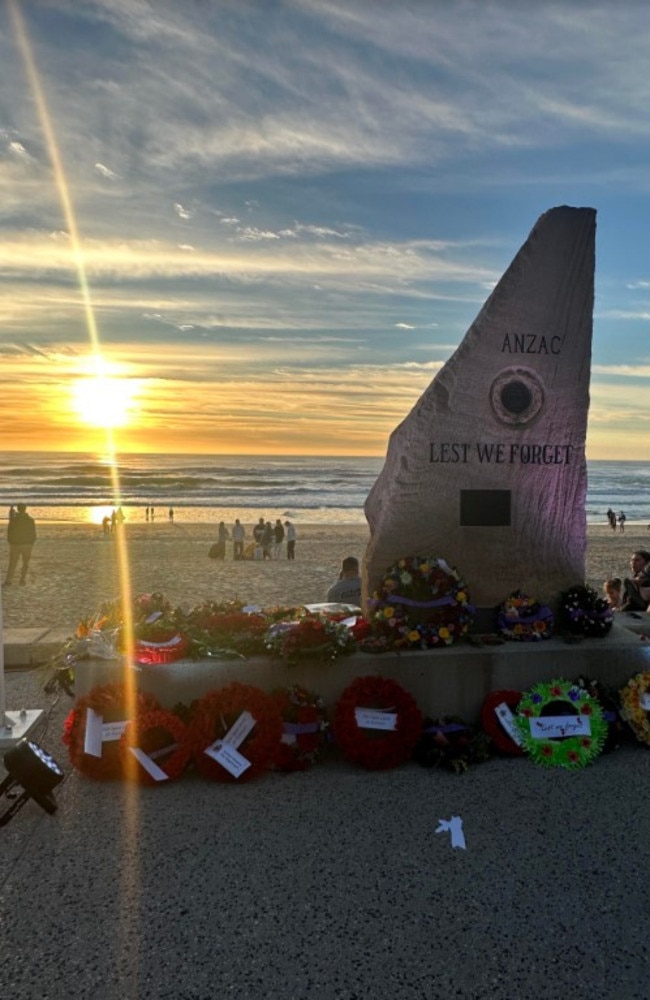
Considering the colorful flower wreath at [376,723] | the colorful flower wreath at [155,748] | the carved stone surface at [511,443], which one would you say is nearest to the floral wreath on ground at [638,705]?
the carved stone surface at [511,443]

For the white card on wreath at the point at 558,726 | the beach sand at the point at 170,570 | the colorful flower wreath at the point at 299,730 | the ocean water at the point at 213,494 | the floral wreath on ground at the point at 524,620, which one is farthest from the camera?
the ocean water at the point at 213,494

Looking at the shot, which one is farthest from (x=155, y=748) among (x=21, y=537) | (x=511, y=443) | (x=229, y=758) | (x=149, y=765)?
(x=21, y=537)

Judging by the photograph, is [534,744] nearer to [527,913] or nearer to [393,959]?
[527,913]

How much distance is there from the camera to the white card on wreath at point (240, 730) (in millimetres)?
5988

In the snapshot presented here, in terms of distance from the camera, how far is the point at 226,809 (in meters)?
5.50

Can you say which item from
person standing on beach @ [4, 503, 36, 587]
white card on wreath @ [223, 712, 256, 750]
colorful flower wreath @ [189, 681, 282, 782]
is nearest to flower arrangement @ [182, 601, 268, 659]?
colorful flower wreath @ [189, 681, 282, 782]

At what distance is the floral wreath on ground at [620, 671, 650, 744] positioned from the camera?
6.54 meters

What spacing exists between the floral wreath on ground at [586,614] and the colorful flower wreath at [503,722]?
111 cm

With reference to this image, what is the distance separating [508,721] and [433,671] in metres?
0.76

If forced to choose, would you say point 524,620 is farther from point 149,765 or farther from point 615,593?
point 615,593

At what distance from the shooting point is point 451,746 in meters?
6.28

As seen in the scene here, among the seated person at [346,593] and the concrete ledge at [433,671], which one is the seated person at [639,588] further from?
the seated person at [346,593]

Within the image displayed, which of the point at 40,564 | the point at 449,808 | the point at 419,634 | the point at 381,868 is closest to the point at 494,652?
the point at 419,634

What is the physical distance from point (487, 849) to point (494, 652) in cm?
216
